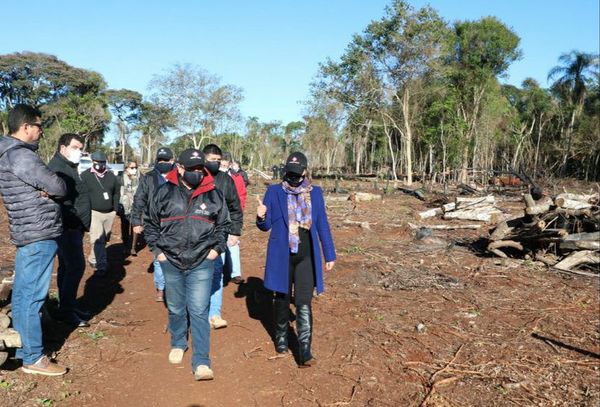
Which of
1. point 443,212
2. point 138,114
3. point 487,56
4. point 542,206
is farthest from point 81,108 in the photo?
point 542,206

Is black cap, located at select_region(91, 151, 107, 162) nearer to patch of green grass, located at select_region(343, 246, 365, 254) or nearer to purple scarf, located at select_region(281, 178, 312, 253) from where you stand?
purple scarf, located at select_region(281, 178, 312, 253)

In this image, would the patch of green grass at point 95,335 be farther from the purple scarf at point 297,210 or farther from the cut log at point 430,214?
the cut log at point 430,214

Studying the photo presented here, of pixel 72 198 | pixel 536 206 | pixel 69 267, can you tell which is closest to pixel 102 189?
pixel 69 267

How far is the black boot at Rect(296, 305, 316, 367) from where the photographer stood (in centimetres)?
425

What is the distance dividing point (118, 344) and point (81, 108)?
141ft

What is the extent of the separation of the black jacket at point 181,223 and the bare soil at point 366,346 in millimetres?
1069

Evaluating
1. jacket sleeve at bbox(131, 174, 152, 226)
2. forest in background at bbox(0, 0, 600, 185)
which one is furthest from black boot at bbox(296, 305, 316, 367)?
forest in background at bbox(0, 0, 600, 185)

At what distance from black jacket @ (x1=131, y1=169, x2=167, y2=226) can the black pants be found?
1.44 metres

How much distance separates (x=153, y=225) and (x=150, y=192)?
0.87m

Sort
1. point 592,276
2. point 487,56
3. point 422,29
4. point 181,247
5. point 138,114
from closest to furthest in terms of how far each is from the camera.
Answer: point 181,247, point 592,276, point 422,29, point 487,56, point 138,114

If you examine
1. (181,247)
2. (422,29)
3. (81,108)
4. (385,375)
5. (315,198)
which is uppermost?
(422,29)

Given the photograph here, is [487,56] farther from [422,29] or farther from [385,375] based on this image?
[385,375]

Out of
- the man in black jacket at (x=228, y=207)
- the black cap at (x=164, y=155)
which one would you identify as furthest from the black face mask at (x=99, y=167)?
the man in black jacket at (x=228, y=207)

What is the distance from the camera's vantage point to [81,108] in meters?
42.7
